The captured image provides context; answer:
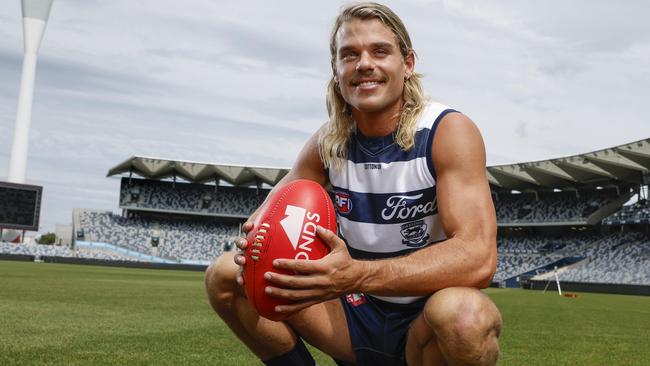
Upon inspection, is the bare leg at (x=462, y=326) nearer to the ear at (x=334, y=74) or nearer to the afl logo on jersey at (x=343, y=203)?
the afl logo on jersey at (x=343, y=203)

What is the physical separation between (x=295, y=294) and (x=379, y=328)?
834 mm

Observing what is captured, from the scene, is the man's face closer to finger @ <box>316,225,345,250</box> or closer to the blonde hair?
the blonde hair

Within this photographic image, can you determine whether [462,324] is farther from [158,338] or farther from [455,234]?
[158,338]

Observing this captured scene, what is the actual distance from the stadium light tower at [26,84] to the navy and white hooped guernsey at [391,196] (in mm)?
56671

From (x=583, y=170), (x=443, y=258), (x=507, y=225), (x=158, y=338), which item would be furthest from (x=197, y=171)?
(x=443, y=258)

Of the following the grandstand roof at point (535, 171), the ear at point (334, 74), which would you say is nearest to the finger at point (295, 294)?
the ear at point (334, 74)

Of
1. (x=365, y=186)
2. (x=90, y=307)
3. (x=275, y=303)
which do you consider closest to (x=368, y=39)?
(x=365, y=186)

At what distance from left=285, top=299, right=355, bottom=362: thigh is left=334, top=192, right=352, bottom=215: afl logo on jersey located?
47 cm

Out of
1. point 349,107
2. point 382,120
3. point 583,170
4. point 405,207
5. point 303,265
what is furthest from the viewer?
point 583,170

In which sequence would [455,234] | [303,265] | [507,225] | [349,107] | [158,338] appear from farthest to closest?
[507,225] < [158,338] < [349,107] < [455,234] < [303,265]

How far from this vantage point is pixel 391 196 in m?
2.93

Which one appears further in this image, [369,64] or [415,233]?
[415,233]

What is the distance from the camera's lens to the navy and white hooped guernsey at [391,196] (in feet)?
9.48

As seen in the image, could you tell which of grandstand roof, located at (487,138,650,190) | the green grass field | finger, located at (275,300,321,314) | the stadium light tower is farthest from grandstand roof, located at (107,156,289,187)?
finger, located at (275,300,321,314)
